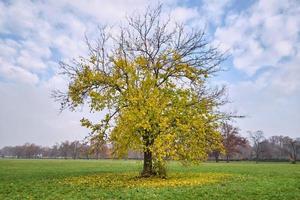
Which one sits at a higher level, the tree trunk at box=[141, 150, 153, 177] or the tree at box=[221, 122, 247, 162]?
the tree at box=[221, 122, 247, 162]

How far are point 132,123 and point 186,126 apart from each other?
4.09 m

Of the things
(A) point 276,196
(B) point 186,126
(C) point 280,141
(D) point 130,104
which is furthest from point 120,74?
(C) point 280,141

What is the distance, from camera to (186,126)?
2538 centimetres

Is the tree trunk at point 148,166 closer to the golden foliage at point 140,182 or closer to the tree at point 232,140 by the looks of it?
the golden foliage at point 140,182

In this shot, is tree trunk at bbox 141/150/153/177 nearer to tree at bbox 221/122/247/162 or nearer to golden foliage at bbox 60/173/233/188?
golden foliage at bbox 60/173/233/188

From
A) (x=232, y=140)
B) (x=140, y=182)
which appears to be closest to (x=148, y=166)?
(x=140, y=182)

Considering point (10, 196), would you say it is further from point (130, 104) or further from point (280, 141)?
point (280, 141)

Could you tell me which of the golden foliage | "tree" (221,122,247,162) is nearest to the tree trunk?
the golden foliage

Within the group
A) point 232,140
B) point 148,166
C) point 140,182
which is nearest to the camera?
point 140,182

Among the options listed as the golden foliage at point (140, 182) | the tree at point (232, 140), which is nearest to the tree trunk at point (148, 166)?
the golden foliage at point (140, 182)

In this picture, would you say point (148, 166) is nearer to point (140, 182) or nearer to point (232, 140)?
point (140, 182)

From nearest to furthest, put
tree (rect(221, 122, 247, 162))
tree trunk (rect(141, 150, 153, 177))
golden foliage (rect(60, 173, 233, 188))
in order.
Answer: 1. golden foliage (rect(60, 173, 233, 188))
2. tree trunk (rect(141, 150, 153, 177))
3. tree (rect(221, 122, 247, 162))

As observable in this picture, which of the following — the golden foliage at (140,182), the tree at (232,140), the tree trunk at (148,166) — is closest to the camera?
the golden foliage at (140,182)

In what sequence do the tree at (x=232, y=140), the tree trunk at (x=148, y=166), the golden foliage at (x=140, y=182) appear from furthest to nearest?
the tree at (x=232, y=140) → the tree trunk at (x=148, y=166) → the golden foliage at (x=140, y=182)
